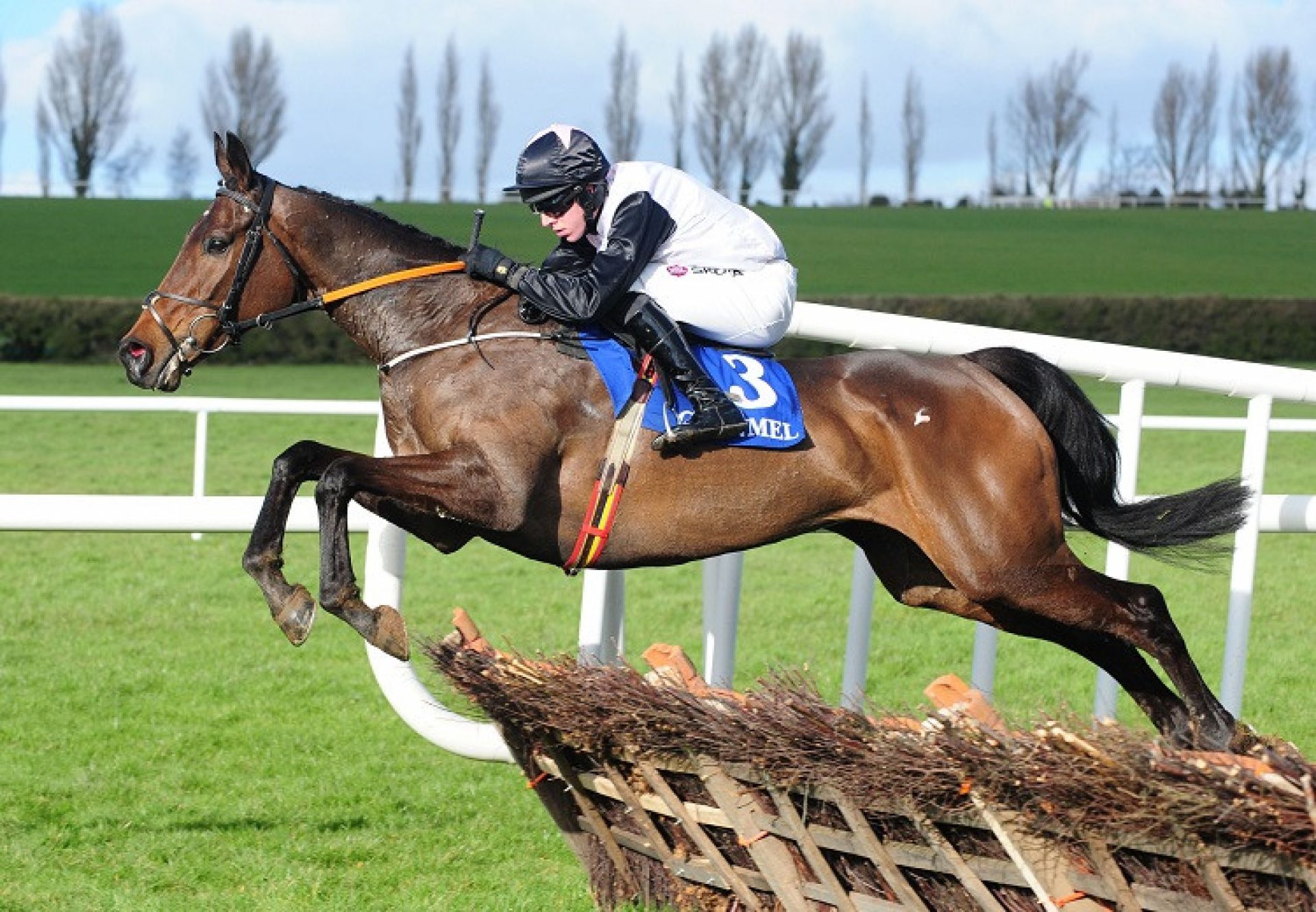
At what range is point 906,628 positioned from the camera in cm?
764

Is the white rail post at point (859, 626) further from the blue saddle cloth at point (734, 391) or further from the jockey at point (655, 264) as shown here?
the jockey at point (655, 264)

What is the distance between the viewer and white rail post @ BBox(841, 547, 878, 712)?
3951 millimetres

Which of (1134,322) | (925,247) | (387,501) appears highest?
(925,247)

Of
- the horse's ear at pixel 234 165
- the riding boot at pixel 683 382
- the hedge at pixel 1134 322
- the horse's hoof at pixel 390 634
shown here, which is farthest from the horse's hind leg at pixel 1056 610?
the hedge at pixel 1134 322

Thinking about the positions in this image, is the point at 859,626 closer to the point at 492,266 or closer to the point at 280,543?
the point at 492,266

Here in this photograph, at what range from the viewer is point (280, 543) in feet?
11.4

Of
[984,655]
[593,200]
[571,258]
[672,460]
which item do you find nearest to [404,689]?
[672,460]

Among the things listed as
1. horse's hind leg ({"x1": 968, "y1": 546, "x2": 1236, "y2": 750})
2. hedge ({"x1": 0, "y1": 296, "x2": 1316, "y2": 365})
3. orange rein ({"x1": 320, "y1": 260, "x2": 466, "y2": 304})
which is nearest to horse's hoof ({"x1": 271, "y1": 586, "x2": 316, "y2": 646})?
orange rein ({"x1": 320, "y1": 260, "x2": 466, "y2": 304})

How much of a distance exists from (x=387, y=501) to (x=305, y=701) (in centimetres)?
290

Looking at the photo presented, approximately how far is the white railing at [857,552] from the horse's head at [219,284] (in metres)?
0.33

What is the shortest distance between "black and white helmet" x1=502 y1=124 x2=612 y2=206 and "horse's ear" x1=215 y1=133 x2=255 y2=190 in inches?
23.9

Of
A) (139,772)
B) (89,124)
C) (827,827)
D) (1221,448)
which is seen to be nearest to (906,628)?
(139,772)

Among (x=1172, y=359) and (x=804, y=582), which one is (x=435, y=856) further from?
(x=804, y=582)

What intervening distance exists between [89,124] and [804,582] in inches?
2171
